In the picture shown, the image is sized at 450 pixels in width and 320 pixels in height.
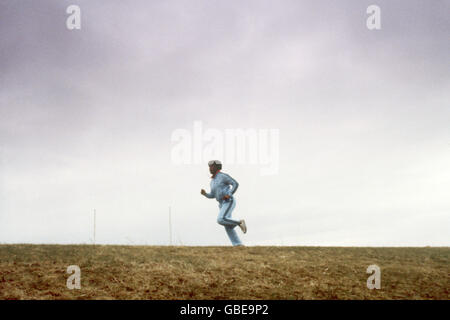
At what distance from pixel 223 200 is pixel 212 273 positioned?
452cm

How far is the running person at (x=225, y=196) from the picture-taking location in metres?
14.7

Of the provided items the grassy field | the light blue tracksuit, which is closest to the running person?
the light blue tracksuit

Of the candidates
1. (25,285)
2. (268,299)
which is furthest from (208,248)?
(25,285)

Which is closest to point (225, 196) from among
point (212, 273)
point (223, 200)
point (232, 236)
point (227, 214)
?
point (223, 200)

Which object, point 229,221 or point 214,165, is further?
point 214,165

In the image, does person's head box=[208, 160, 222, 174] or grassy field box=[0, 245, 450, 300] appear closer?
grassy field box=[0, 245, 450, 300]

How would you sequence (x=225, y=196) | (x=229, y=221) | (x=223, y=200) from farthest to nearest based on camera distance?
(x=223, y=200) → (x=225, y=196) → (x=229, y=221)

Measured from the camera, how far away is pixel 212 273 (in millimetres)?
10766

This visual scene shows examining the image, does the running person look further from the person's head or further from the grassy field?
the grassy field

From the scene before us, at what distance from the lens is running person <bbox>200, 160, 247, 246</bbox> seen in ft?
48.4

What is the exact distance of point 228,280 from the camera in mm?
10375

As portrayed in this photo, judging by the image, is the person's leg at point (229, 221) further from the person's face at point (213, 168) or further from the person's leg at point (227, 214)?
the person's face at point (213, 168)

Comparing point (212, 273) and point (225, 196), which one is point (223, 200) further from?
point (212, 273)
